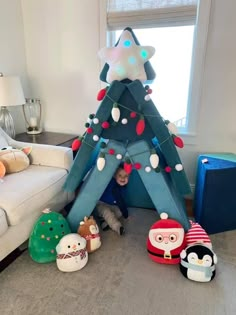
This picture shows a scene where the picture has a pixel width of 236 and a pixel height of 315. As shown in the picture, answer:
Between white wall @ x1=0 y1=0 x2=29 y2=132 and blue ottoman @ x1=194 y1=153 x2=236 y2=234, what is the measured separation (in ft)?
6.89

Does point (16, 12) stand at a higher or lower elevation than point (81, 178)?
higher

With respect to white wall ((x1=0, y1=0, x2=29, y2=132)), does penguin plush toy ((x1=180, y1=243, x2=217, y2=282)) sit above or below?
below

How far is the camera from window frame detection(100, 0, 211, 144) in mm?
2059

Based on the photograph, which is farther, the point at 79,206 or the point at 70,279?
the point at 79,206

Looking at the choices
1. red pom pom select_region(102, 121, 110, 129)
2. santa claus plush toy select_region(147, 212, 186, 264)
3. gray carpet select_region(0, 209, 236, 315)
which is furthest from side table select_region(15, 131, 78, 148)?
santa claus plush toy select_region(147, 212, 186, 264)

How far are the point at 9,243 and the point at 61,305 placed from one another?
0.51 meters

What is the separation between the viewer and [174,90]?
2412mm

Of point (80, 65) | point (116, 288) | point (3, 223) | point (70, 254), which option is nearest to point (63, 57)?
point (80, 65)

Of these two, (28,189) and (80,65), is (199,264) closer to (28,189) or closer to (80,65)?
(28,189)

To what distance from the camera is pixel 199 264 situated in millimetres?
1487

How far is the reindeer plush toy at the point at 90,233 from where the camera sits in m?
1.74

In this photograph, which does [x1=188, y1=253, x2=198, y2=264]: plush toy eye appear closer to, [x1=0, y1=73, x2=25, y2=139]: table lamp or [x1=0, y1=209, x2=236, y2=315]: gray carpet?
[x1=0, y1=209, x2=236, y2=315]: gray carpet

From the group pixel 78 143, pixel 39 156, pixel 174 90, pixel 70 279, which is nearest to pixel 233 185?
pixel 174 90

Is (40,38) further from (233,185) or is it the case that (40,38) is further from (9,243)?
(233,185)
